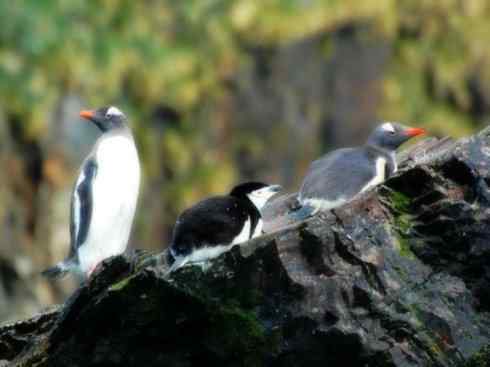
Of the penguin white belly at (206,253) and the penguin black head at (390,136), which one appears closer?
the penguin white belly at (206,253)

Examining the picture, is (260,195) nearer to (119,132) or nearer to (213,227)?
(213,227)

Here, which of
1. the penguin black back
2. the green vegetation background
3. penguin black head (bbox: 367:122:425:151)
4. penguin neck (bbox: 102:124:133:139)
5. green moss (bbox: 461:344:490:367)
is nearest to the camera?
green moss (bbox: 461:344:490:367)

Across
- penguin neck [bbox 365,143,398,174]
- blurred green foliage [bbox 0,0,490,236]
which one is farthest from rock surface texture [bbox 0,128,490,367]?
blurred green foliage [bbox 0,0,490,236]

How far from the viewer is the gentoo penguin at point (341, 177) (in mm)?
9328

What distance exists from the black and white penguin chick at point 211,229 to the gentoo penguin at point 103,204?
3270 millimetres

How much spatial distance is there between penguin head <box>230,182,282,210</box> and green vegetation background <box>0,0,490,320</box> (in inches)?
356

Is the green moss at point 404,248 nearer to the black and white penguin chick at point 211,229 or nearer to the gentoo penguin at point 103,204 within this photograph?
the black and white penguin chick at point 211,229

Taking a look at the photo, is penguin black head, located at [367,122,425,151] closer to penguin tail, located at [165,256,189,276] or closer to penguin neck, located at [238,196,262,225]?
penguin neck, located at [238,196,262,225]

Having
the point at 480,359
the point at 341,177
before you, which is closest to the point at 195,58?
the point at 341,177

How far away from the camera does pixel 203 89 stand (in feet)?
76.6

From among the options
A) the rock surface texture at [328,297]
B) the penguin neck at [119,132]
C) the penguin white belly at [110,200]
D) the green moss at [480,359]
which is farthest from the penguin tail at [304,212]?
the penguin neck at [119,132]

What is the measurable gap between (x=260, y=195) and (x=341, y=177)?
51cm

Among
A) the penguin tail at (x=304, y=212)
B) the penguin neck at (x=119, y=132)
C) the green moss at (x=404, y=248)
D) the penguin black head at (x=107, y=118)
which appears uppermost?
the penguin black head at (x=107, y=118)

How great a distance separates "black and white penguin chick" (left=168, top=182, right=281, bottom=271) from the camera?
28.4 feet
